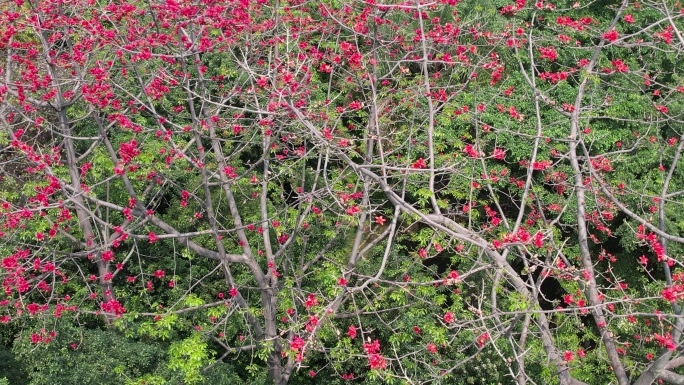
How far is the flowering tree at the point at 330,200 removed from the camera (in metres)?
4.15

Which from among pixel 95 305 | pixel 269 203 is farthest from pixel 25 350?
pixel 269 203

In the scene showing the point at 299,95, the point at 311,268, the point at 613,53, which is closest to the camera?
the point at 299,95

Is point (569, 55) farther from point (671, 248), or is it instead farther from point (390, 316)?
point (390, 316)

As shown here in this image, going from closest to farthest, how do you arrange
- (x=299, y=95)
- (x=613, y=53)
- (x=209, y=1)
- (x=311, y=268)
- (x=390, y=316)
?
1. (x=209, y=1)
2. (x=299, y=95)
3. (x=390, y=316)
4. (x=311, y=268)
5. (x=613, y=53)

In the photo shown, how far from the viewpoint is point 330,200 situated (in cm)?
595

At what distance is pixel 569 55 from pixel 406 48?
2723mm

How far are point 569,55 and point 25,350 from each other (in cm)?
680

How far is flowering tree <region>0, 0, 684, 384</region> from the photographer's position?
415cm

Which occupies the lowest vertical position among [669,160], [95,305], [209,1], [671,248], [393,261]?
[95,305]

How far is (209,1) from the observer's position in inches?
163

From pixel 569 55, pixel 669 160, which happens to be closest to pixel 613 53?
pixel 569 55

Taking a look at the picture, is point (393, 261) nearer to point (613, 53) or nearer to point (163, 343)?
point (163, 343)

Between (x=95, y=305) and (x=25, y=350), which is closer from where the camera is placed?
(x=25, y=350)

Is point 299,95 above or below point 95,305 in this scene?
above
